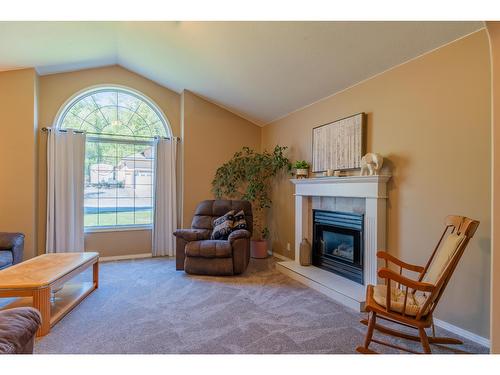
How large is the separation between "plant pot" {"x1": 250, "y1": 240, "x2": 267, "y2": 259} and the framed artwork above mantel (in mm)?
1627

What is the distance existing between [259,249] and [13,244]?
337cm

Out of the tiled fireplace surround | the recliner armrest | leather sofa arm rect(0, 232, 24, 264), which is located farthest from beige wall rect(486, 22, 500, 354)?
leather sofa arm rect(0, 232, 24, 264)

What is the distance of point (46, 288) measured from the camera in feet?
7.44

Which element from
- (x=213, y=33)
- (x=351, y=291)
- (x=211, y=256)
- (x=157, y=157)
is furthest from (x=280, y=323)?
(x=157, y=157)

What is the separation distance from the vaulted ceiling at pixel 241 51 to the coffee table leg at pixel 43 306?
9.42 feet

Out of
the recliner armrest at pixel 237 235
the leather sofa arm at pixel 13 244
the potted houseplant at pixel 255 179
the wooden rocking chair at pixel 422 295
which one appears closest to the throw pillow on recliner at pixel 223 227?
the recliner armrest at pixel 237 235

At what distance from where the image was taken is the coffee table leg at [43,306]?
87.8 inches

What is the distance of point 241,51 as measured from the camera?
3.40 m

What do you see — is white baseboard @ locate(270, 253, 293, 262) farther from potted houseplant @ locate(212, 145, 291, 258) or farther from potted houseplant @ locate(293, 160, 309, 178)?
potted houseplant @ locate(293, 160, 309, 178)

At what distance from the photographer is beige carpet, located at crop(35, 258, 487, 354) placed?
2.10 meters

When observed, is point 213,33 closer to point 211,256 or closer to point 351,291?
point 211,256

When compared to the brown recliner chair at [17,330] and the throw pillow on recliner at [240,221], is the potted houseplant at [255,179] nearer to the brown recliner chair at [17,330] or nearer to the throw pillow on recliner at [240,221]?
the throw pillow on recliner at [240,221]
